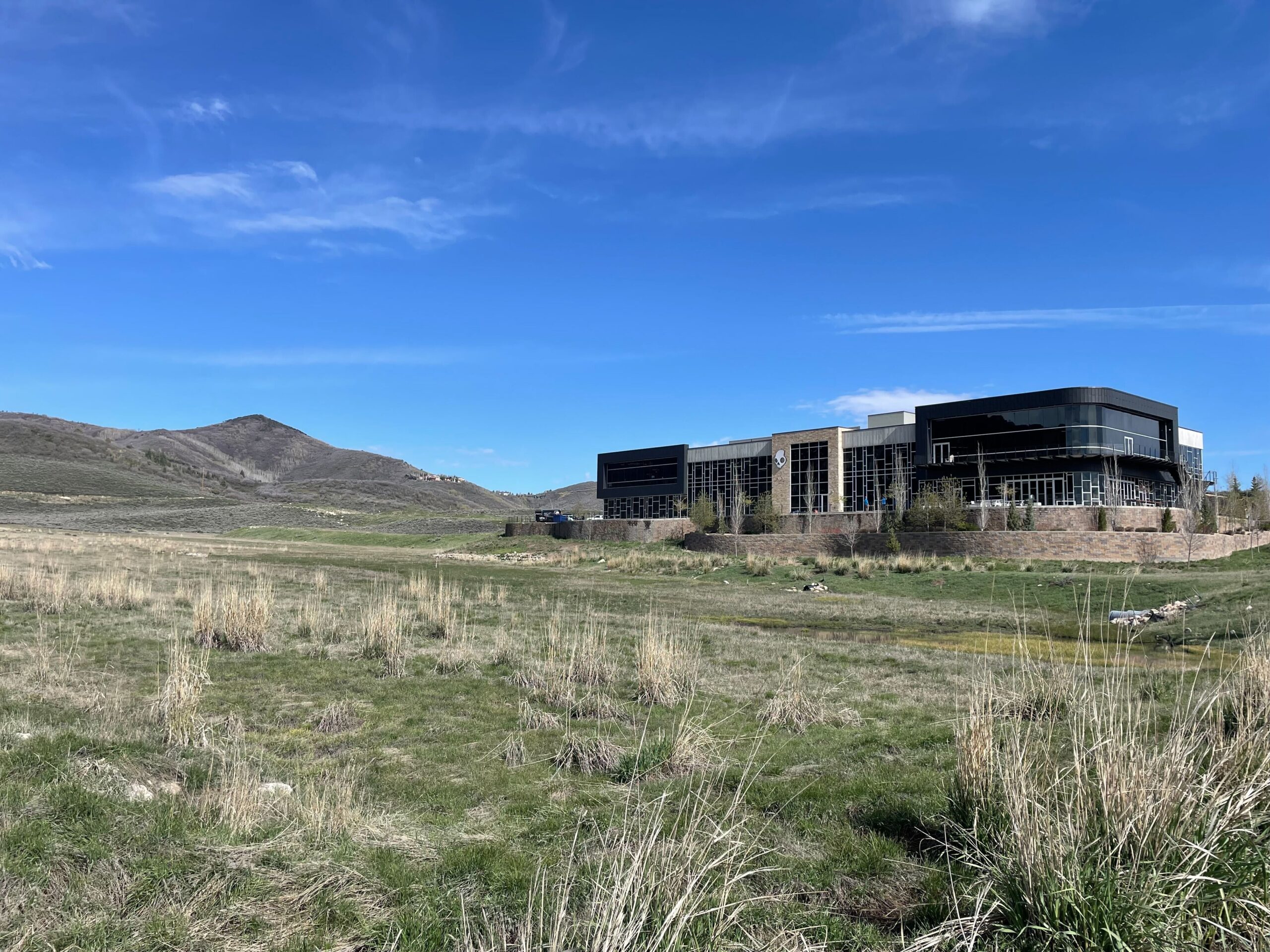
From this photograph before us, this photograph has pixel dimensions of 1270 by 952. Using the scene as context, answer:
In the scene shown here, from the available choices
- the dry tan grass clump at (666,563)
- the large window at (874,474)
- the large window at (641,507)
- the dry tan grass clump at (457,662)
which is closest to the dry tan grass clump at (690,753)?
the dry tan grass clump at (457,662)

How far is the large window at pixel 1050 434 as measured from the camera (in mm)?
56938

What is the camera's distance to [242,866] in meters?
5.19

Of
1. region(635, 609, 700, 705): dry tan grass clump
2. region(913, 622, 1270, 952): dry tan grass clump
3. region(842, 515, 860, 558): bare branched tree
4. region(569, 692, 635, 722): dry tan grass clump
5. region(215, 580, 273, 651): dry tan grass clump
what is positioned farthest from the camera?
region(842, 515, 860, 558): bare branched tree

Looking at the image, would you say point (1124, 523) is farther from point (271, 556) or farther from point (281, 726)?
point (281, 726)

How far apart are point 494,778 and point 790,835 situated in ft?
9.41

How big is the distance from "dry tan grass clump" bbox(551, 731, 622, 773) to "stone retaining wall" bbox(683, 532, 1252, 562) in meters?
40.0

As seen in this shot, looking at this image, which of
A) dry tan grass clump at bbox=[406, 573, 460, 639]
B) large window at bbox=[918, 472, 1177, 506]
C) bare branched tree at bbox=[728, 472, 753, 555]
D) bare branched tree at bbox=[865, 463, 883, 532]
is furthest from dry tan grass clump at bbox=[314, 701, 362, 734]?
large window at bbox=[918, 472, 1177, 506]

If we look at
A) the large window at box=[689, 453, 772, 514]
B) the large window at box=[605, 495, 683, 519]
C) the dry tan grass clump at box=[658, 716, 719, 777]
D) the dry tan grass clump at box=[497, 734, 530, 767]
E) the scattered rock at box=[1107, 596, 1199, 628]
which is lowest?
the dry tan grass clump at box=[497, 734, 530, 767]

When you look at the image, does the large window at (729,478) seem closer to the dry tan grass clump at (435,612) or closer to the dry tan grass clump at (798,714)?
the dry tan grass clump at (435,612)

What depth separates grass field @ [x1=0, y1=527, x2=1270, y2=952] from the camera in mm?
4363

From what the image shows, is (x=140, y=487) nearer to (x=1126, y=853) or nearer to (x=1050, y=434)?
(x=1050, y=434)

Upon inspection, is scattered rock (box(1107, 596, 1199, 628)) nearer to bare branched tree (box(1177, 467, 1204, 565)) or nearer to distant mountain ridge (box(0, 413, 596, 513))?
bare branched tree (box(1177, 467, 1204, 565))

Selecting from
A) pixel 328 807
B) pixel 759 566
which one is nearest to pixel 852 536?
pixel 759 566

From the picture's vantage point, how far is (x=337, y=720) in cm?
957
